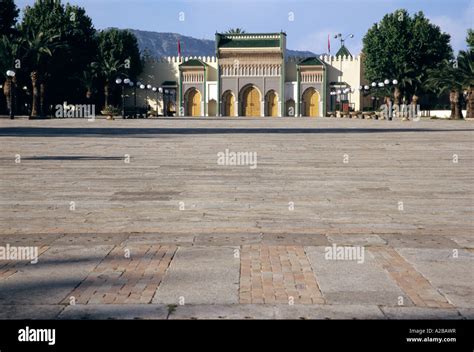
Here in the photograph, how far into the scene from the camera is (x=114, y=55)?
80.6 meters

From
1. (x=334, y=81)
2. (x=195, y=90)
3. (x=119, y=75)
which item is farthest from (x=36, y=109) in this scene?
(x=334, y=81)

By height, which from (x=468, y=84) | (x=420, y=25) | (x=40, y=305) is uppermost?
(x=420, y=25)

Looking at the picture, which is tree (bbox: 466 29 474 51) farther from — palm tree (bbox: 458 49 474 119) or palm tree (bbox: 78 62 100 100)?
palm tree (bbox: 78 62 100 100)

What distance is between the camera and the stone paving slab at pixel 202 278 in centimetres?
584

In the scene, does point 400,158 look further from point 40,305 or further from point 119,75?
point 119,75

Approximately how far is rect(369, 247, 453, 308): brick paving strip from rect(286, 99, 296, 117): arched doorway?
79.7 meters

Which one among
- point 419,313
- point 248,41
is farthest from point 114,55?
point 419,313

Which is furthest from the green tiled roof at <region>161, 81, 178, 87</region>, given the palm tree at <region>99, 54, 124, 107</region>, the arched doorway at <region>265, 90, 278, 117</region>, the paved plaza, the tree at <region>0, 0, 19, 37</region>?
the paved plaza

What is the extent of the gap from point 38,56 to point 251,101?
30.6 meters

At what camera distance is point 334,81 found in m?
87.3

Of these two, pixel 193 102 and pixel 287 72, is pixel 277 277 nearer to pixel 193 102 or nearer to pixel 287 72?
pixel 287 72

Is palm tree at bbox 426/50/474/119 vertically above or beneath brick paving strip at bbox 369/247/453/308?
above

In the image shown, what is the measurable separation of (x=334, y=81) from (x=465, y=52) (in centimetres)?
2861

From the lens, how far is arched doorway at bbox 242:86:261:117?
87438 millimetres
